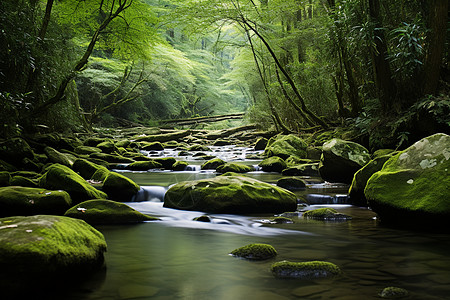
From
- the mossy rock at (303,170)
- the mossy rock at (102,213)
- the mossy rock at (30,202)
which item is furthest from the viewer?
the mossy rock at (303,170)

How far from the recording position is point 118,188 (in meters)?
6.07

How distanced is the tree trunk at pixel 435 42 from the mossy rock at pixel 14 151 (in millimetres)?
7924

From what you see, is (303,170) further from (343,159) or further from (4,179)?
(4,179)


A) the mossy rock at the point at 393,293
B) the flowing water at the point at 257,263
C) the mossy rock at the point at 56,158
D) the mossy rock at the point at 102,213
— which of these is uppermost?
the mossy rock at the point at 56,158

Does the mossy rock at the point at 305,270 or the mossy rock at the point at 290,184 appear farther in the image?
the mossy rock at the point at 290,184

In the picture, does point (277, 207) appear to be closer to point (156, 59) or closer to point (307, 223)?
point (307, 223)

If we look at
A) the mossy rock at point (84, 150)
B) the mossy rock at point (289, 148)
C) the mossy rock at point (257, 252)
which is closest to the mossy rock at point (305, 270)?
the mossy rock at point (257, 252)

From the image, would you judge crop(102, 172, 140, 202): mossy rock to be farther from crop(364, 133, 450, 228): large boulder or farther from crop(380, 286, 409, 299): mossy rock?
crop(380, 286, 409, 299): mossy rock

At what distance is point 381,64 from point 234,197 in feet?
14.2

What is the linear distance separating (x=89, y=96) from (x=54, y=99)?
13.1m

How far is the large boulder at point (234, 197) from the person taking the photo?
198 inches

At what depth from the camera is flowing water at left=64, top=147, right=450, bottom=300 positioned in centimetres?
Answer: 249

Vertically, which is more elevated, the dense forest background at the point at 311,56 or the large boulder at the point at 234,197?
the dense forest background at the point at 311,56

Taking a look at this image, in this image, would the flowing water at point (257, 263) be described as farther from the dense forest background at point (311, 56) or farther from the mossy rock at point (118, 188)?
the dense forest background at point (311, 56)
